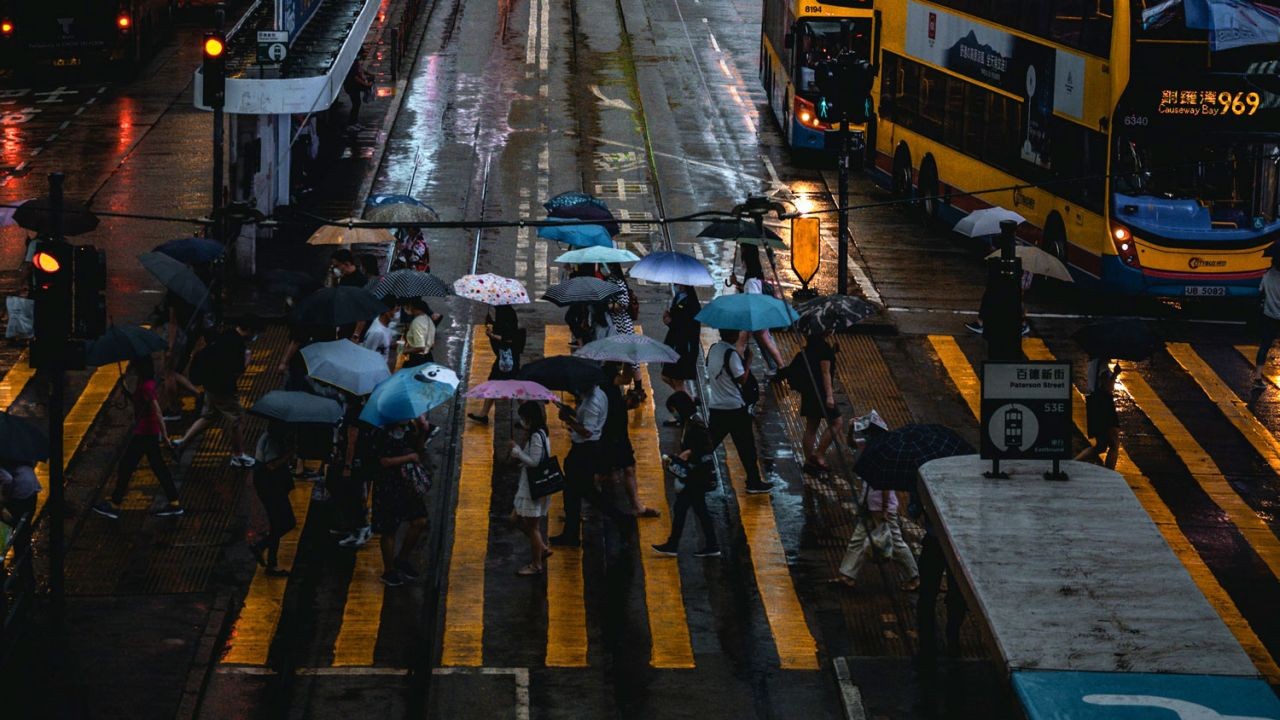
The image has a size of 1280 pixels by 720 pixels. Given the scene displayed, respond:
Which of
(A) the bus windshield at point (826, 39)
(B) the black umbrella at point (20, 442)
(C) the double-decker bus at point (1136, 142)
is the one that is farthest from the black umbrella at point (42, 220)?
(A) the bus windshield at point (826, 39)

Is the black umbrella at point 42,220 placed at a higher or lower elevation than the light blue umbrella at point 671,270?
higher

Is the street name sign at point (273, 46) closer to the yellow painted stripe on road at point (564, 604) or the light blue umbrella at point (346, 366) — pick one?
the light blue umbrella at point (346, 366)

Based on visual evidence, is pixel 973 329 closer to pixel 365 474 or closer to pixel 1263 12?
pixel 1263 12

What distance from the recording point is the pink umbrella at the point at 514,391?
16.9m

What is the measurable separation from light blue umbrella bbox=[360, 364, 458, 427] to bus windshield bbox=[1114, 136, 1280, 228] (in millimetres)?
12067

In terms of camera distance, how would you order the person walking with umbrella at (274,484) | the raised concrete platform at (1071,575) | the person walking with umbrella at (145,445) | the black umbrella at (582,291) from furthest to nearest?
the black umbrella at (582,291) < the person walking with umbrella at (145,445) < the person walking with umbrella at (274,484) < the raised concrete platform at (1071,575)

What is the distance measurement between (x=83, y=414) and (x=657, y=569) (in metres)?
7.70

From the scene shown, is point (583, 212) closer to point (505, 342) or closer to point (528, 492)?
point (505, 342)

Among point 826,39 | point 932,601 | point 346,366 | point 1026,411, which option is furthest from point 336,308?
point 826,39

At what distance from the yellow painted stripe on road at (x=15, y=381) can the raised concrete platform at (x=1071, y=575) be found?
13.2 meters

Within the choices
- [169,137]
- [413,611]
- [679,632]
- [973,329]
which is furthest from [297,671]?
[169,137]

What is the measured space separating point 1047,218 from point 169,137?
704 inches

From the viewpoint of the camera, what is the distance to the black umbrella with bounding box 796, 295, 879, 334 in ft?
63.1

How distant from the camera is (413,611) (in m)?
16.3
